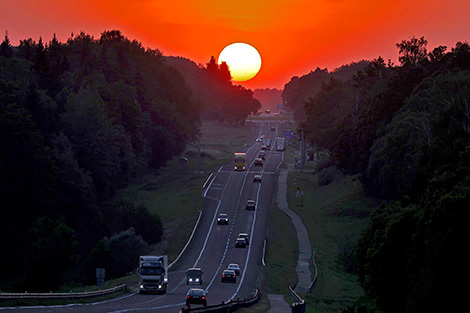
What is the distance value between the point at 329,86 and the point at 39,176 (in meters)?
100

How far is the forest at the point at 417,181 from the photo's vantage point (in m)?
32.2

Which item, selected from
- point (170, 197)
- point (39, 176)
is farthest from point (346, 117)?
point (39, 176)

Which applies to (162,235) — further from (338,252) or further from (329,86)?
(329,86)

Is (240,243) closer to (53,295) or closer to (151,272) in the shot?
(151,272)

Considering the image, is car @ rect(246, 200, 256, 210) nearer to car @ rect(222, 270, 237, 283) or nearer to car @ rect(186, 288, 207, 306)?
car @ rect(222, 270, 237, 283)

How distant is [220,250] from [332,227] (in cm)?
2135

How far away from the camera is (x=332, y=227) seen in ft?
306

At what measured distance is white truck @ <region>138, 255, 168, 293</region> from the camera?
4759 centimetres

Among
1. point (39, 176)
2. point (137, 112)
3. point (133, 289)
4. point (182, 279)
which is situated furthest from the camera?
point (137, 112)

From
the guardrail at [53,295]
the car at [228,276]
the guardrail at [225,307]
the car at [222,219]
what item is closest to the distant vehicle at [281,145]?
the car at [222,219]

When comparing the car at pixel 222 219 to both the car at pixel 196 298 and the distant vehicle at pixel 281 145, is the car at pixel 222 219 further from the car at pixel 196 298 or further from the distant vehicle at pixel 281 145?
the distant vehicle at pixel 281 145

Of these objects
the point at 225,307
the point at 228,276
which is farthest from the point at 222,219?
the point at 225,307

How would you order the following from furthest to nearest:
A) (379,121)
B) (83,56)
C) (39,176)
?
(83,56) → (379,121) → (39,176)

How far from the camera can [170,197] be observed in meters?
115
